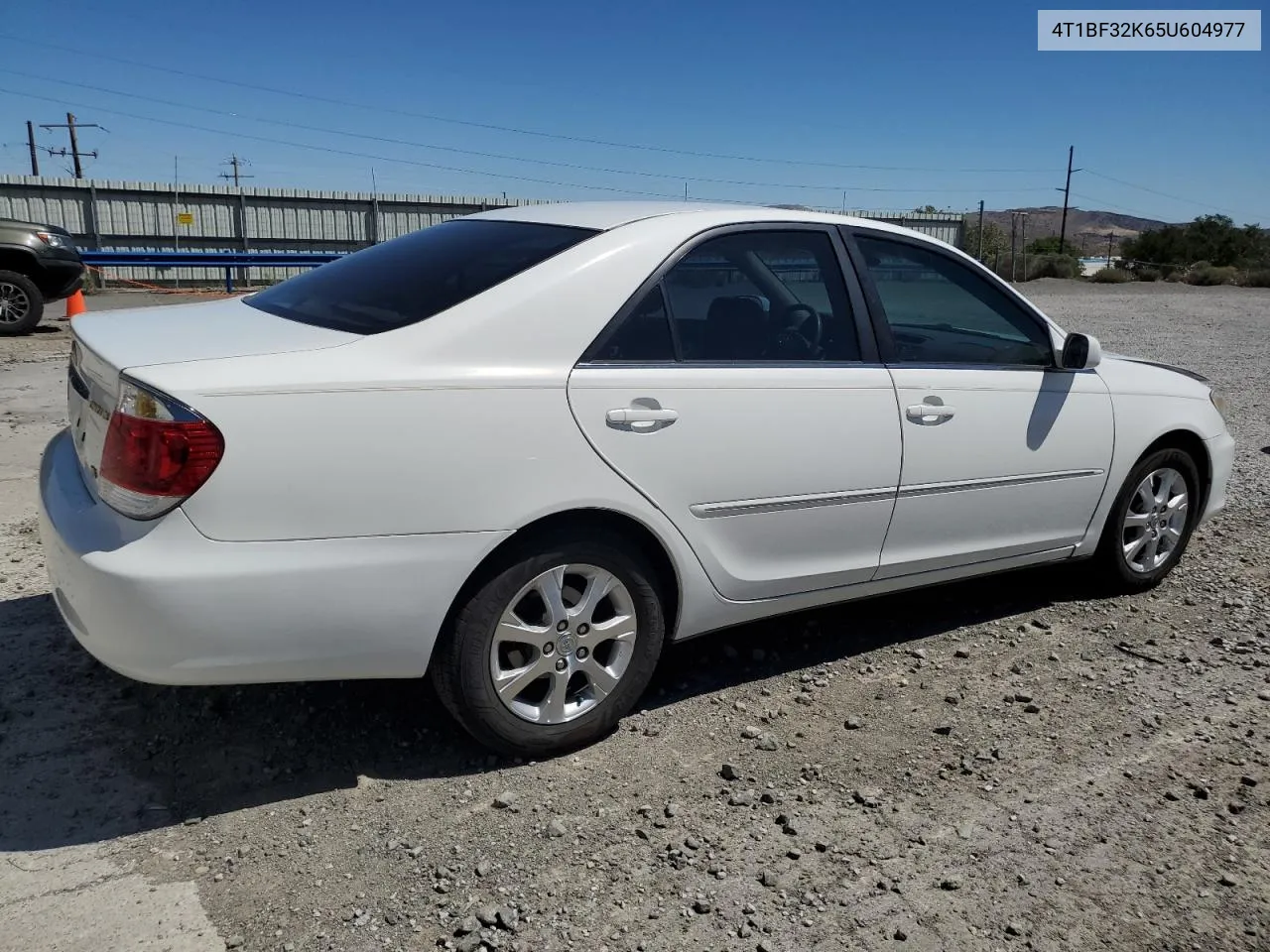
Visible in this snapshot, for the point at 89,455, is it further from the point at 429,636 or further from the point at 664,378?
the point at 664,378

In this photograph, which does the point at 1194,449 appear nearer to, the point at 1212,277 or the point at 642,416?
the point at 642,416

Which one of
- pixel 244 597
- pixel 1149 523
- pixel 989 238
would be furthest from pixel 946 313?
pixel 989 238

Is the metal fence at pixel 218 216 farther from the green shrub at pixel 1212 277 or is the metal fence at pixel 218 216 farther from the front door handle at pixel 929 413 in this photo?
the front door handle at pixel 929 413

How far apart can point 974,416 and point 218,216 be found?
2849 centimetres

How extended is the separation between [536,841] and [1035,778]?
1.56 metres

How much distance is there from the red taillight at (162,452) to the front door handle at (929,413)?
7.70ft

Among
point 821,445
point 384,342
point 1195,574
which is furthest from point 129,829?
point 1195,574

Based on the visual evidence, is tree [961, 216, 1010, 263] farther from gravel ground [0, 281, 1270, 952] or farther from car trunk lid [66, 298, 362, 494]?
car trunk lid [66, 298, 362, 494]

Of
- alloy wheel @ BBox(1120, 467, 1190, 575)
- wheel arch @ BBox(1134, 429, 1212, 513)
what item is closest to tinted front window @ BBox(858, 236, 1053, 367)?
wheel arch @ BBox(1134, 429, 1212, 513)

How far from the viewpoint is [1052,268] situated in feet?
150

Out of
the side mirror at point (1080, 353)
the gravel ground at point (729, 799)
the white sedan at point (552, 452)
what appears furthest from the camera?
the side mirror at point (1080, 353)

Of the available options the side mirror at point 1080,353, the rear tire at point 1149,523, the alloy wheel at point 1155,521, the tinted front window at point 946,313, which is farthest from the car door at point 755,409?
the alloy wheel at point 1155,521

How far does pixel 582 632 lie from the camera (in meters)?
3.34

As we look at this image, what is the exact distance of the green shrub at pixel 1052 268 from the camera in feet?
149
